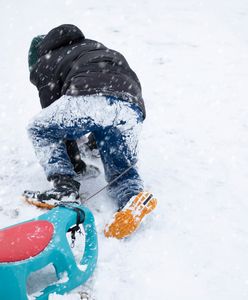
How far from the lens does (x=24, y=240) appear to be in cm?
174

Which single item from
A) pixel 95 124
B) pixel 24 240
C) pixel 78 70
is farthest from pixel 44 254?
pixel 78 70

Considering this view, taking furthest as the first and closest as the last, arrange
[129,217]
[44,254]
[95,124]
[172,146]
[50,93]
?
[172,146] < [50,93] < [95,124] < [129,217] < [44,254]

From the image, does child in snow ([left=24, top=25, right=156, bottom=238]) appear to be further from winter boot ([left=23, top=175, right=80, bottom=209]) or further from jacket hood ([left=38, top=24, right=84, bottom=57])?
jacket hood ([left=38, top=24, right=84, bottom=57])

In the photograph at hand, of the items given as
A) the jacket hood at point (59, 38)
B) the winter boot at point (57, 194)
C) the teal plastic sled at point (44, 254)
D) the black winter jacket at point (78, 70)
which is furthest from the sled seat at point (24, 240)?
the jacket hood at point (59, 38)

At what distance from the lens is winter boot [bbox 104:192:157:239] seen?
2.23 m

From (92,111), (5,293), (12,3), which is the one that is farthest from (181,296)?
(12,3)

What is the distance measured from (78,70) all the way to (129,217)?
991mm

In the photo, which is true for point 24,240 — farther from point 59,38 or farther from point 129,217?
point 59,38

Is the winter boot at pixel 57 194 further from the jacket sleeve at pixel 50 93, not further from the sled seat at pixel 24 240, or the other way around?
the jacket sleeve at pixel 50 93

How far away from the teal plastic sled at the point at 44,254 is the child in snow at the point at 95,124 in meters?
0.31

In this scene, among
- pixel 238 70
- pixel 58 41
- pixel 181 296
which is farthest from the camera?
pixel 238 70

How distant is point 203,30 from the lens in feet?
21.3

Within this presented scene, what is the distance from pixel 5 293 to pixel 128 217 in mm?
836

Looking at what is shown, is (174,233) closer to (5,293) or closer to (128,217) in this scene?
(128,217)
